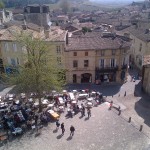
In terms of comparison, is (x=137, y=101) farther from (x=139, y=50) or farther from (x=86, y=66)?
(x=139, y=50)

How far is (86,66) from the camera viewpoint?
153 ft

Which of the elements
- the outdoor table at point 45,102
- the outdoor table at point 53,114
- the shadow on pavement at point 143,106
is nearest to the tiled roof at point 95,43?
the shadow on pavement at point 143,106

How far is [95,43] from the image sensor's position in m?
45.8

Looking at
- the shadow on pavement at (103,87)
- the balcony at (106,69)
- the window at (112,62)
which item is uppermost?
the window at (112,62)

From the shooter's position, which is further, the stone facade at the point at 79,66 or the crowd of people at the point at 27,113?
the stone facade at the point at 79,66

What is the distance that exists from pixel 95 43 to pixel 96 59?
125 inches

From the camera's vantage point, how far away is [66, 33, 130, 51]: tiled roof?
44.8 metres

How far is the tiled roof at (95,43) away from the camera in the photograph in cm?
4478

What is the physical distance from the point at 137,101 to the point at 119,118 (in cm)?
740

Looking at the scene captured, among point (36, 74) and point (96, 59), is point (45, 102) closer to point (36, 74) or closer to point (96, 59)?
point (36, 74)

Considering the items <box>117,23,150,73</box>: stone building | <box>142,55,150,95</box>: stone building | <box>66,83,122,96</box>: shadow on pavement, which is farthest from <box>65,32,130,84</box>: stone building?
<box>117,23,150,73</box>: stone building

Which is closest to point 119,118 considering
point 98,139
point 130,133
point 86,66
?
point 130,133

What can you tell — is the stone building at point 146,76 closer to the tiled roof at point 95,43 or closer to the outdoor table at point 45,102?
the tiled roof at point 95,43

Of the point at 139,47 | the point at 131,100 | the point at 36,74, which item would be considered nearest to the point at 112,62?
the point at 131,100
